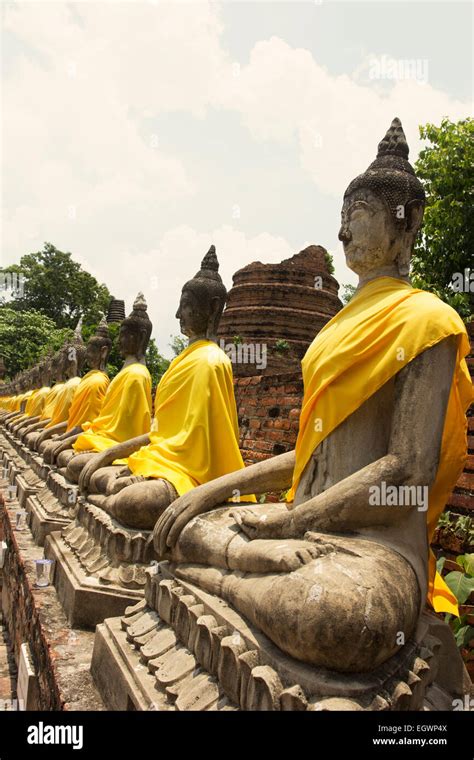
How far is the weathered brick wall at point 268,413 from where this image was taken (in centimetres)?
677

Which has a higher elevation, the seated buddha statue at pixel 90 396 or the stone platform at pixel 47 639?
the seated buddha statue at pixel 90 396

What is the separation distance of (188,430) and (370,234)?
172cm

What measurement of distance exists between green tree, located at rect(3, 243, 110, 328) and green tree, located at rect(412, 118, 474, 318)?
86.4 ft

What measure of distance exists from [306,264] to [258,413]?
1008 centimetres

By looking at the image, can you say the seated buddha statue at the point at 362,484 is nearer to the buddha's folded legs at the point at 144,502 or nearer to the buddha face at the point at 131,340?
the buddha's folded legs at the point at 144,502

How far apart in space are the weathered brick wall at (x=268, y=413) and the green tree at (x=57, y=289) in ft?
94.5

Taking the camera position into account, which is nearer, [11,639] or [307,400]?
[307,400]

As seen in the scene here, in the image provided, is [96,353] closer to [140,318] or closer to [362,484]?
[140,318]

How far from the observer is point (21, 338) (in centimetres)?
2788

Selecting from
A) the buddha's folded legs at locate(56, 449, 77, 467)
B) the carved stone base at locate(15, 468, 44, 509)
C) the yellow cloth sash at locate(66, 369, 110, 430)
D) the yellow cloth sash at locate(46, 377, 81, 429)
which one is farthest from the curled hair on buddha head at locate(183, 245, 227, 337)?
the yellow cloth sash at locate(46, 377, 81, 429)

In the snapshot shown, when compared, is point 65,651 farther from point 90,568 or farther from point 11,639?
point 11,639

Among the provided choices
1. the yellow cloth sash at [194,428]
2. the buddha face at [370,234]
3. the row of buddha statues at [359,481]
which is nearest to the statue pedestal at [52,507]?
the yellow cloth sash at [194,428]
